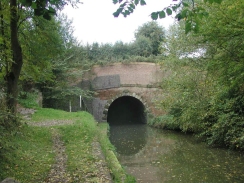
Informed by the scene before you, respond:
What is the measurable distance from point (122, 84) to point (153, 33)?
875 cm

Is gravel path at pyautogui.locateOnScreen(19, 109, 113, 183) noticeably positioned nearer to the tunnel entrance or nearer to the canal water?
the canal water

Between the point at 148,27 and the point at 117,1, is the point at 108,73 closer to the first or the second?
the point at 148,27

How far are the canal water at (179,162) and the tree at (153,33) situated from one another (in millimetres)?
15387

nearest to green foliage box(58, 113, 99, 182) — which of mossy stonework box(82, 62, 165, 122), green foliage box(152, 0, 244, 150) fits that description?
green foliage box(152, 0, 244, 150)

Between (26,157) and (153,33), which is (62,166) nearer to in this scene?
(26,157)

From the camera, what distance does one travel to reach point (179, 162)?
8.72m

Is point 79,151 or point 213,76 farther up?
point 213,76

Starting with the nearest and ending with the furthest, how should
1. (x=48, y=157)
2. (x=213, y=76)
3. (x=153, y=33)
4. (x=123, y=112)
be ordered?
(x=48, y=157), (x=213, y=76), (x=123, y=112), (x=153, y=33)

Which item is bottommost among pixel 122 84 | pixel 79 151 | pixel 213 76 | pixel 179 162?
pixel 179 162

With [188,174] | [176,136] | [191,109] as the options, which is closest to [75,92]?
[176,136]

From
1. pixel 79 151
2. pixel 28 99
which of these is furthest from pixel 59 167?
pixel 28 99

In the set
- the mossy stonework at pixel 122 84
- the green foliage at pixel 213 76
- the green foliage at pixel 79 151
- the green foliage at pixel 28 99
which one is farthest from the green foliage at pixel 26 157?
the mossy stonework at pixel 122 84

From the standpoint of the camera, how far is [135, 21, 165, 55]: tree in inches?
1055

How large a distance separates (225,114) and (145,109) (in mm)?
11220
